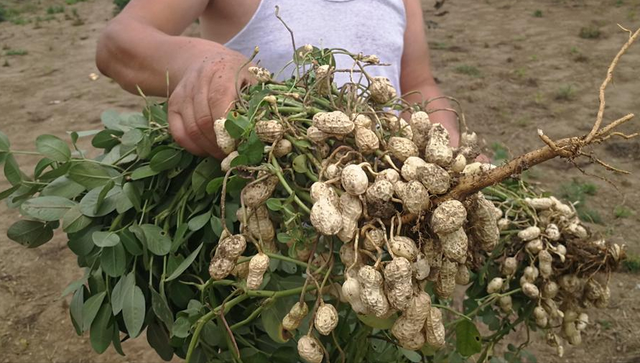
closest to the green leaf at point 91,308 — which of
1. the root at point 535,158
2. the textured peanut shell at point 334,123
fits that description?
the textured peanut shell at point 334,123

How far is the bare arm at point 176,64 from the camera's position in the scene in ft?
3.12

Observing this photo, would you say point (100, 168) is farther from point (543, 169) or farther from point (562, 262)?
point (543, 169)

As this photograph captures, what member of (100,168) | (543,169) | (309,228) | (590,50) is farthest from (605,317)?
(590,50)

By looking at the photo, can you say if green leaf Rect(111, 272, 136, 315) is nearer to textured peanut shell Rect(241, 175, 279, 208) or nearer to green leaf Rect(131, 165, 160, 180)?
green leaf Rect(131, 165, 160, 180)

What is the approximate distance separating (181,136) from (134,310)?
1.02 ft

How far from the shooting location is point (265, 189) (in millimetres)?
800

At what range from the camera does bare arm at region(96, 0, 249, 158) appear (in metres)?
0.95

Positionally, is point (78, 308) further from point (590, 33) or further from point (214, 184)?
point (590, 33)

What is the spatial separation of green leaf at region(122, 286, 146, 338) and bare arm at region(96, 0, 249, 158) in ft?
0.90

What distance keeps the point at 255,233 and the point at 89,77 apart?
17.1 ft

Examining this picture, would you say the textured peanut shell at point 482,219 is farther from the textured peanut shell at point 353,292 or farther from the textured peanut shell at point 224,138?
the textured peanut shell at point 224,138

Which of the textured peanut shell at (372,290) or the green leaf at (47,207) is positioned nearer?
the textured peanut shell at (372,290)

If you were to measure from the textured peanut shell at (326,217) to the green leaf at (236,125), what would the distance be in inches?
6.7

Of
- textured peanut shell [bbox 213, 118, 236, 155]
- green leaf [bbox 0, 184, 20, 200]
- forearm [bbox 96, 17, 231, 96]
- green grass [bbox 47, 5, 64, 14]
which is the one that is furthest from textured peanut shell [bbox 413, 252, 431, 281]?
green grass [bbox 47, 5, 64, 14]
